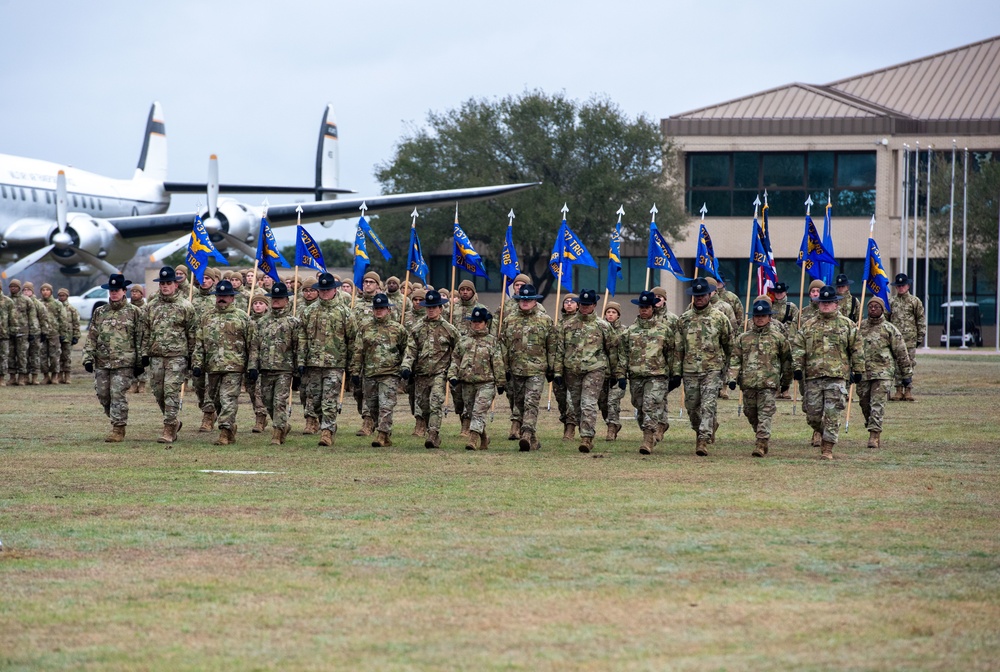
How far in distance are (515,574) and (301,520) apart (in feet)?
8.27

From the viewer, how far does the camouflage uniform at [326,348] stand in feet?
49.9

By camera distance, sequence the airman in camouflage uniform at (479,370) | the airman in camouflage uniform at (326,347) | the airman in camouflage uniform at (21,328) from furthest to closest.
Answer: the airman in camouflage uniform at (21,328) < the airman in camouflage uniform at (326,347) < the airman in camouflage uniform at (479,370)

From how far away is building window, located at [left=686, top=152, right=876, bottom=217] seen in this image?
57.1 metres

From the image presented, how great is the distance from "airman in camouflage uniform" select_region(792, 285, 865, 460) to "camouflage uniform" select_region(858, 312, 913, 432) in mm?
484

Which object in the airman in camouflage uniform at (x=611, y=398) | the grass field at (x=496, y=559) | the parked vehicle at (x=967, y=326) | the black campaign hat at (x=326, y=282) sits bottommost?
the grass field at (x=496, y=559)

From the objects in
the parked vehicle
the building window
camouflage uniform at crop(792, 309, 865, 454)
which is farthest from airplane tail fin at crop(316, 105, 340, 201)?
camouflage uniform at crop(792, 309, 865, 454)

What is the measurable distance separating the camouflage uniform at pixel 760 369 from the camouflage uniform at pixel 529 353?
213cm

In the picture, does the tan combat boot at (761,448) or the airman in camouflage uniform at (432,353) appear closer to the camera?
the tan combat boot at (761,448)

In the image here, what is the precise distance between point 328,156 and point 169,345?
39.6 m

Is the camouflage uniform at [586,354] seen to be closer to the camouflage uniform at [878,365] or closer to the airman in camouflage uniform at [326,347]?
the airman in camouflage uniform at [326,347]

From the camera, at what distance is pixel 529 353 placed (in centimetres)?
1538

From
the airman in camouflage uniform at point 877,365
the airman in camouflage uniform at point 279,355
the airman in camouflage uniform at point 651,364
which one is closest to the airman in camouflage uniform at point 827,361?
the airman in camouflage uniform at point 877,365

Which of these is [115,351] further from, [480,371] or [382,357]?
[480,371]

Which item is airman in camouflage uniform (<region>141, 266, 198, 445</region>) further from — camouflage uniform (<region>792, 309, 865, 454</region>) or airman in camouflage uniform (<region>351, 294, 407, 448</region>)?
camouflage uniform (<region>792, 309, 865, 454</region>)
